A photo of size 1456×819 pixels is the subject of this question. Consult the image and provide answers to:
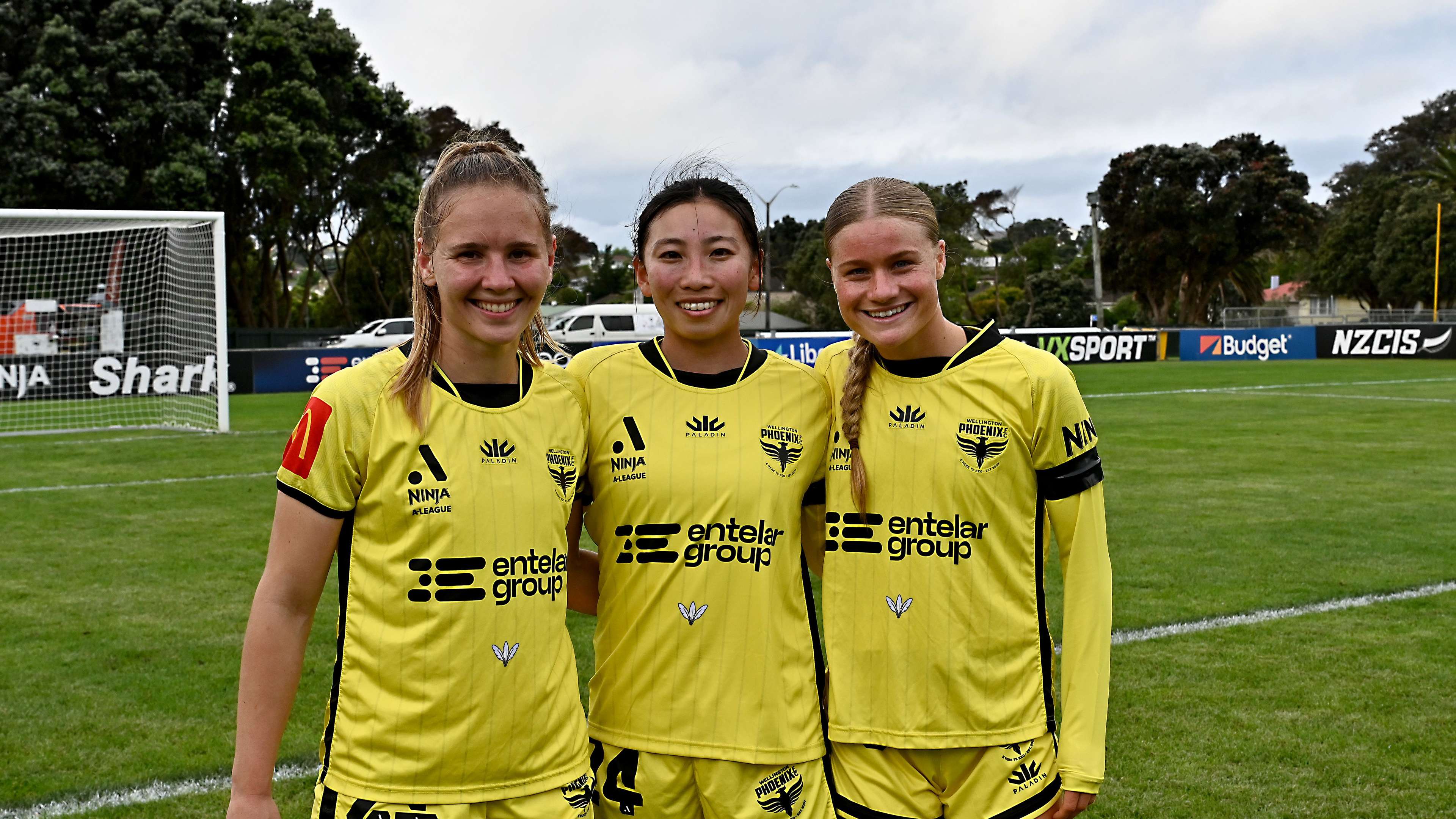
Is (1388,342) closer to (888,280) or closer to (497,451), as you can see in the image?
(888,280)

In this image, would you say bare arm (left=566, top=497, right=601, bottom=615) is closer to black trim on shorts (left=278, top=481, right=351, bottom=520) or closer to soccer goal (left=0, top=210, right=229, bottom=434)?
black trim on shorts (left=278, top=481, right=351, bottom=520)

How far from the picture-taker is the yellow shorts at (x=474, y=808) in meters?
1.95

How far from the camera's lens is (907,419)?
2365mm

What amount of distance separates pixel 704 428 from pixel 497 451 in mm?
456

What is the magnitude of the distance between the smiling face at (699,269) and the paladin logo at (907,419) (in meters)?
0.38

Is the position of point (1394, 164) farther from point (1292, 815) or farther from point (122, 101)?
point (1292, 815)

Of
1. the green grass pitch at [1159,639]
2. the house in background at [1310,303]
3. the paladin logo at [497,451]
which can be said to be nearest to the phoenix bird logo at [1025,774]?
the paladin logo at [497,451]

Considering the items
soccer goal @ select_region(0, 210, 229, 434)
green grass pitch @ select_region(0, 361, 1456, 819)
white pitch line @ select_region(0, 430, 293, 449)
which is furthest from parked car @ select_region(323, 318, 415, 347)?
green grass pitch @ select_region(0, 361, 1456, 819)

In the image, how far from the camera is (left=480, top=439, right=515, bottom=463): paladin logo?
2.04 metres

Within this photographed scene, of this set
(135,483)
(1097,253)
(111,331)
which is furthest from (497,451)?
(1097,253)

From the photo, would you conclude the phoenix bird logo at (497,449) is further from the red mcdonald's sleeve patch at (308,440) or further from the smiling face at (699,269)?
the smiling face at (699,269)

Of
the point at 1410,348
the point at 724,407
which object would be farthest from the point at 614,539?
the point at 1410,348

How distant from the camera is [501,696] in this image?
200 centimetres

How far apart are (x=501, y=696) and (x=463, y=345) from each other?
2.04 ft
